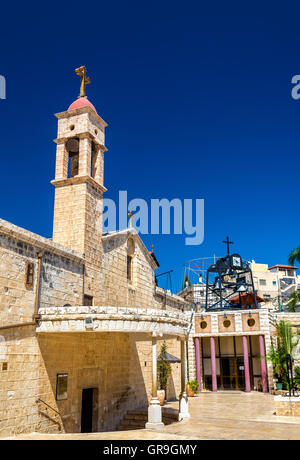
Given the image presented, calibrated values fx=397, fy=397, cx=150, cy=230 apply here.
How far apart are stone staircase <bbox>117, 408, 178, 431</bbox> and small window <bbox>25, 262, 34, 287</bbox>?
27.8 ft

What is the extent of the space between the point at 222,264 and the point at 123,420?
1499cm

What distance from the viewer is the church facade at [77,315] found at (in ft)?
41.8

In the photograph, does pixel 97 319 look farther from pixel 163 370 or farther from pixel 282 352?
pixel 282 352

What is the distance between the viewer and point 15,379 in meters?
12.3

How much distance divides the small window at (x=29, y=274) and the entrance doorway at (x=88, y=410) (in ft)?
18.3

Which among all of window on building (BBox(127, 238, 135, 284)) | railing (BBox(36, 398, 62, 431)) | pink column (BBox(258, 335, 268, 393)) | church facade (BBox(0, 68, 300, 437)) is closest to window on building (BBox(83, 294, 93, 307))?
church facade (BBox(0, 68, 300, 437))

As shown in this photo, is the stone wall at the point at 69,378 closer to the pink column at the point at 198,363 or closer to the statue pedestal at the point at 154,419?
the statue pedestal at the point at 154,419

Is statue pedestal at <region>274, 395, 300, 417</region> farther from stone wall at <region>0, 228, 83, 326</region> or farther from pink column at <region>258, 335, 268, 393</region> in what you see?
pink column at <region>258, 335, 268, 393</region>

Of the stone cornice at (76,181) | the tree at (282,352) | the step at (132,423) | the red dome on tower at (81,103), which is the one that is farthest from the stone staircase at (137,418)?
the red dome on tower at (81,103)

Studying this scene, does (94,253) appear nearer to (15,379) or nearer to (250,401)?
(15,379)

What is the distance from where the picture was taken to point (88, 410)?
16359 millimetres
